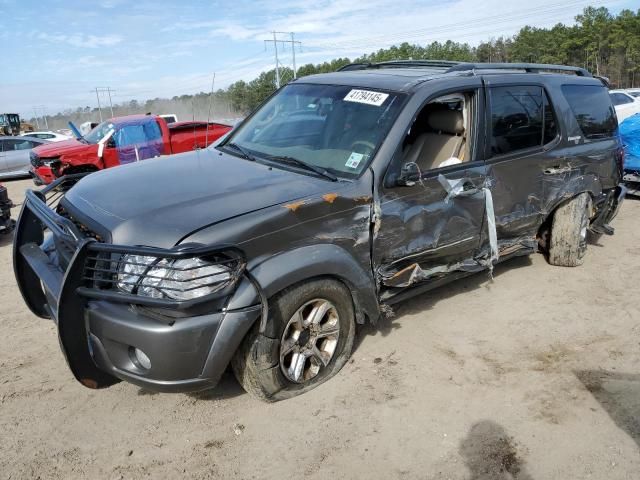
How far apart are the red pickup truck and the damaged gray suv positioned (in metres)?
7.36

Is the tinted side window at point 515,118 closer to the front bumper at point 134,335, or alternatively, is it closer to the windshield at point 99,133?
the front bumper at point 134,335

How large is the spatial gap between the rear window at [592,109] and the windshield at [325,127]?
7.76 ft

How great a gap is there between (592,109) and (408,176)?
2.99 m

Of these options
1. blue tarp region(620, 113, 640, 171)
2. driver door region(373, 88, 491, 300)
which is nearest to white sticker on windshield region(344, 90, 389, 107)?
driver door region(373, 88, 491, 300)

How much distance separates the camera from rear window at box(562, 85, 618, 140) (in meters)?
4.99

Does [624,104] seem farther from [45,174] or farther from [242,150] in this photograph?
[45,174]

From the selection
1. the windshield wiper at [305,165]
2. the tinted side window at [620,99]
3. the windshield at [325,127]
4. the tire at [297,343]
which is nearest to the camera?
the tire at [297,343]

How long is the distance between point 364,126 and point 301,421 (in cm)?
202

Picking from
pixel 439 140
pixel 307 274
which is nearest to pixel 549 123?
pixel 439 140

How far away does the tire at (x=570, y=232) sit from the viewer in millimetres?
5145

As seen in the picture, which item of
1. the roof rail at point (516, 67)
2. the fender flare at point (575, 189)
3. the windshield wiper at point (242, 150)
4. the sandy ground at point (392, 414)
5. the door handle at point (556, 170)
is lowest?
the sandy ground at point (392, 414)

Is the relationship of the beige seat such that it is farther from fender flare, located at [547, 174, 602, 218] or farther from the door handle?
fender flare, located at [547, 174, 602, 218]

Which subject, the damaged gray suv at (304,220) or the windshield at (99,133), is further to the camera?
the windshield at (99,133)

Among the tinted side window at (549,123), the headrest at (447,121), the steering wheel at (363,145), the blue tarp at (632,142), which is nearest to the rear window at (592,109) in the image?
the tinted side window at (549,123)
